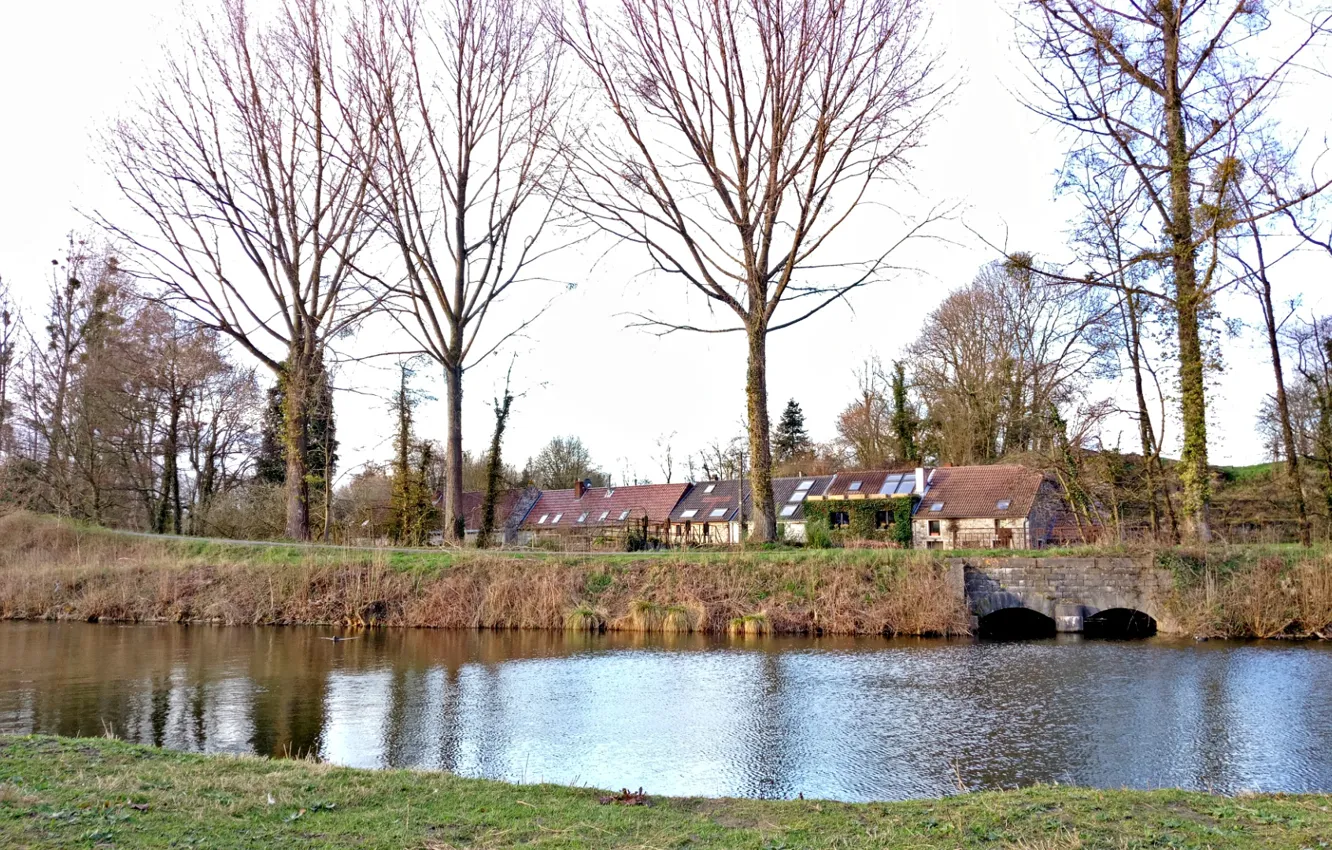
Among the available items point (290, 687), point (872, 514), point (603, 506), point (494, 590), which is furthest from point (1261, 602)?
point (603, 506)

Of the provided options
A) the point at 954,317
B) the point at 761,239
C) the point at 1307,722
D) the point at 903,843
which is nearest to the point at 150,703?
the point at 903,843

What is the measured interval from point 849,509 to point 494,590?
24810mm

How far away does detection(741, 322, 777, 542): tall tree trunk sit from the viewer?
21.2 m

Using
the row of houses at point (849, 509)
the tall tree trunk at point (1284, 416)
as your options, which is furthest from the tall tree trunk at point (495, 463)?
the tall tree trunk at point (1284, 416)

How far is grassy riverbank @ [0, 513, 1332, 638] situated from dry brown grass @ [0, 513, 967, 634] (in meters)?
0.03

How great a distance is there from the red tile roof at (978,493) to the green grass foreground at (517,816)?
110 feet

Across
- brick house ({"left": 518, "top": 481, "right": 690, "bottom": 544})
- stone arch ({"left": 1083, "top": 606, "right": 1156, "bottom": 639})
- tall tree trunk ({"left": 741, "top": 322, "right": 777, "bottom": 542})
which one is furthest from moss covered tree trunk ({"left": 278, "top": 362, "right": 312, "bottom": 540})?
brick house ({"left": 518, "top": 481, "right": 690, "bottom": 544})

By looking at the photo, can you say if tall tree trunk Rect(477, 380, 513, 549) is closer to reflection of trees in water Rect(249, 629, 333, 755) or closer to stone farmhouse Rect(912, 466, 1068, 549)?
reflection of trees in water Rect(249, 629, 333, 755)

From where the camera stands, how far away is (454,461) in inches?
965

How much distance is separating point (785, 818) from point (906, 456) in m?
39.8

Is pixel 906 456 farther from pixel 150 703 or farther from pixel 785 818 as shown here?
pixel 785 818

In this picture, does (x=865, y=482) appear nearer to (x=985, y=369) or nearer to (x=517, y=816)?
(x=985, y=369)

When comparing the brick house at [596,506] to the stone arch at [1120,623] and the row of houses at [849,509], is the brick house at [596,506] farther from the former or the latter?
the stone arch at [1120,623]

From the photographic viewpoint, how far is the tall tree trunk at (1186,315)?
16.9 meters
